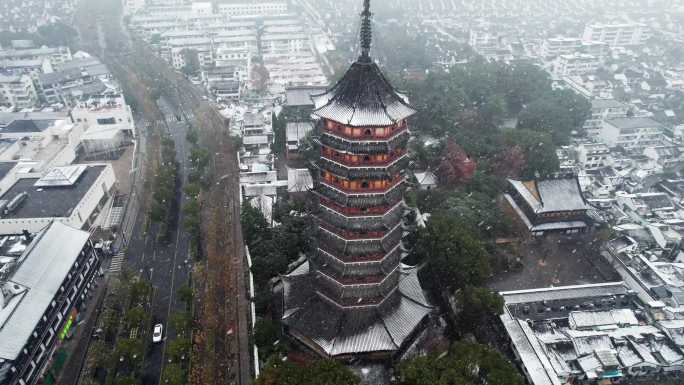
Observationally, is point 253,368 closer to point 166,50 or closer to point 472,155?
point 472,155

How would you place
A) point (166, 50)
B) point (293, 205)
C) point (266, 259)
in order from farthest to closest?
point (166, 50) → point (293, 205) → point (266, 259)

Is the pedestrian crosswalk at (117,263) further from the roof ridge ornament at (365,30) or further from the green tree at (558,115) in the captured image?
the green tree at (558,115)

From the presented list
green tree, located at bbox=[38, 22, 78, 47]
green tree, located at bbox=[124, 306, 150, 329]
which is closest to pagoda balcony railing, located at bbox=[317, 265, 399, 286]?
green tree, located at bbox=[124, 306, 150, 329]

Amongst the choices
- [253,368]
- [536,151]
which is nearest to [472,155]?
[536,151]

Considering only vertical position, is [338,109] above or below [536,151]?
above

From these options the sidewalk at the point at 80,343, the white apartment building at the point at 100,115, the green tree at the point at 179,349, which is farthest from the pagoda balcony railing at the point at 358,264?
the white apartment building at the point at 100,115

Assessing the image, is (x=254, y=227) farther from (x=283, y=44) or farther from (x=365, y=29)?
(x=283, y=44)
